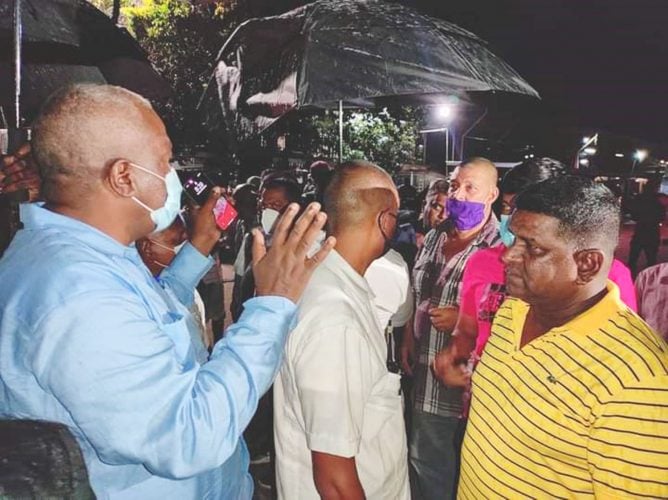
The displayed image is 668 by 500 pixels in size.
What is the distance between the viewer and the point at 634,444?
146cm

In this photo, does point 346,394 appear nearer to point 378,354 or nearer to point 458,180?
point 378,354

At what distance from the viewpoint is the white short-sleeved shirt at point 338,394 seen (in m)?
1.77

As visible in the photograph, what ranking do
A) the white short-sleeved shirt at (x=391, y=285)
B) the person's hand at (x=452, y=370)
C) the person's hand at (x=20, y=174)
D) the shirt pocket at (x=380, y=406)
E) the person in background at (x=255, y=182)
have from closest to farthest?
the shirt pocket at (x=380, y=406)
the person's hand at (x=20, y=174)
the person's hand at (x=452, y=370)
the white short-sleeved shirt at (x=391, y=285)
the person in background at (x=255, y=182)

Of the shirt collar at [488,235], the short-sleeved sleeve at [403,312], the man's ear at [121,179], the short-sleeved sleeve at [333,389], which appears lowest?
the short-sleeved sleeve at [403,312]

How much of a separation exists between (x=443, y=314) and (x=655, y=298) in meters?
1.36

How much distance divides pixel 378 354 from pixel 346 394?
0.28 m

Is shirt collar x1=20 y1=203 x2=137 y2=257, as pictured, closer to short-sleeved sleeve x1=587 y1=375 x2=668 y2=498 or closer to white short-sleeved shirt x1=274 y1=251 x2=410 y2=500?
white short-sleeved shirt x1=274 y1=251 x2=410 y2=500

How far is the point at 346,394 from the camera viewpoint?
177 cm

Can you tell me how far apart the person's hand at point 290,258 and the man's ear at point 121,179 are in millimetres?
480

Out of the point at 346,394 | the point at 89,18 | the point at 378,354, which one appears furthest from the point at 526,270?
the point at 89,18

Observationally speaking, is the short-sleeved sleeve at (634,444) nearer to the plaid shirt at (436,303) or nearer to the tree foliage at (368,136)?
the plaid shirt at (436,303)

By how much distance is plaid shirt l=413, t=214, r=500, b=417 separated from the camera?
3.46 m

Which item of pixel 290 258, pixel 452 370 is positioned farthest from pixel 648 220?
pixel 290 258

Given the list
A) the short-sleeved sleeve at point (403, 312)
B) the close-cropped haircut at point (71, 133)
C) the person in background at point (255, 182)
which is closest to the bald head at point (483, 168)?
the short-sleeved sleeve at point (403, 312)
